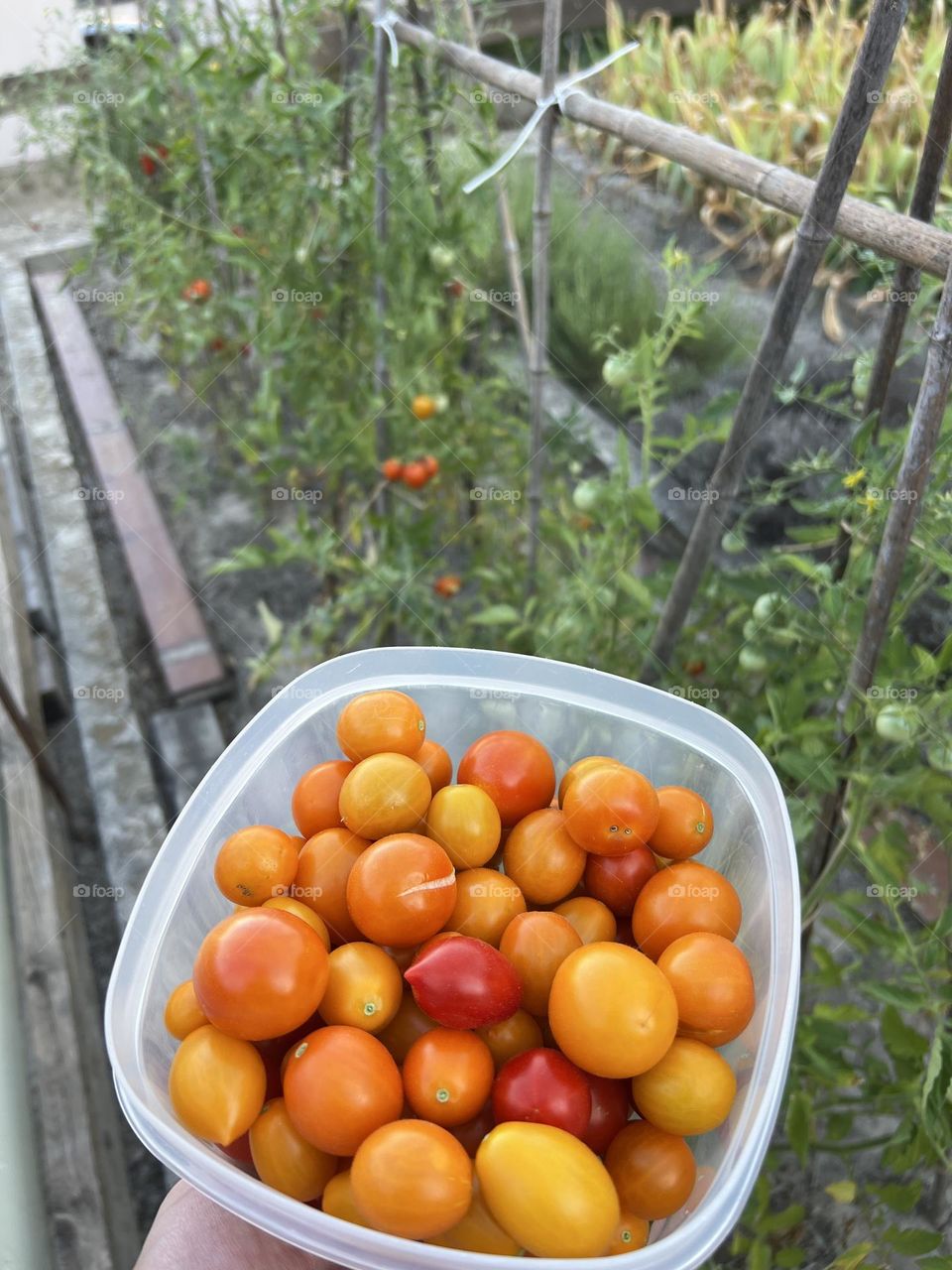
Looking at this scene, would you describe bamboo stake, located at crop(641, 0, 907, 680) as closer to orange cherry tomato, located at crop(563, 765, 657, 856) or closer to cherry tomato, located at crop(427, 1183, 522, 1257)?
orange cherry tomato, located at crop(563, 765, 657, 856)

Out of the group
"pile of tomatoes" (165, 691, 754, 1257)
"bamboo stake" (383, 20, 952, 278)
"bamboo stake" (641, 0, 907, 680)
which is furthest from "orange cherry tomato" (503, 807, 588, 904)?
"bamboo stake" (383, 20, 952, 278)

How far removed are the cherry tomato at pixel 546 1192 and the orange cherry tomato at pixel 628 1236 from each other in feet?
0.18

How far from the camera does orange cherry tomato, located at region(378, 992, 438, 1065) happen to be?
879 millimetres

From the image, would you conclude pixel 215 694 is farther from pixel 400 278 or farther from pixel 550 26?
pixel 550 26

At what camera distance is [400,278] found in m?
1.98

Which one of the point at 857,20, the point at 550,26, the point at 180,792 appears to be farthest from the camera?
the point at 857,20

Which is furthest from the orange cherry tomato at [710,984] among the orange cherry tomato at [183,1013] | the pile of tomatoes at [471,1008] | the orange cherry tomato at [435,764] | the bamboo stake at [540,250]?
the bamboo stake at [540,250]

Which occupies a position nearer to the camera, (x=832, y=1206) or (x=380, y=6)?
(x=832, y=1206)

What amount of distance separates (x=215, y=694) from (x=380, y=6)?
148 cm

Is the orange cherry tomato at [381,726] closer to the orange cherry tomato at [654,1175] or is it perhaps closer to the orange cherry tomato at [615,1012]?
the orange cherry tomato at [615,1012]

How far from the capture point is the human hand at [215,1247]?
88 cm

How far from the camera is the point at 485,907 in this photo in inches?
36.2

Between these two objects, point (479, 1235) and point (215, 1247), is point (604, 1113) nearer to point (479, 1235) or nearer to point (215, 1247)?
point (479, 1235)

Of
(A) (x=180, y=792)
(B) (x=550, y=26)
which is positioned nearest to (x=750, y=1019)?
(B) (x=550, y=26)
